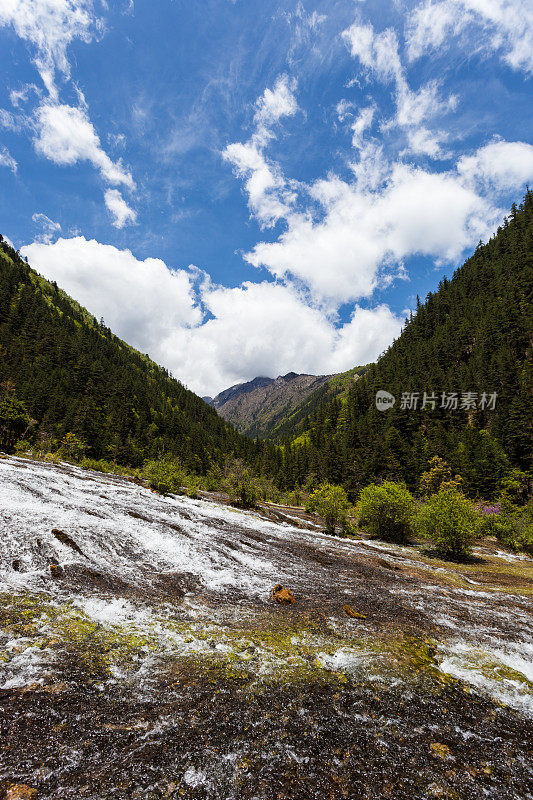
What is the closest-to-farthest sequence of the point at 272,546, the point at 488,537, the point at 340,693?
the point at 340,693 < the point at 272,546 < the point at 488,537

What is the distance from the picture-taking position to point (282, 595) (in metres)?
11.5

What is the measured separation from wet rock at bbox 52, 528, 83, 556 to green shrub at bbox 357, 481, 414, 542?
25.0 m

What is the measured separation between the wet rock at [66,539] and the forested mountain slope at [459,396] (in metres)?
70.5

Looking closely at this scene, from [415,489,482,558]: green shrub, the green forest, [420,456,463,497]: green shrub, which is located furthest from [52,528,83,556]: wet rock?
[420,456,463,497]: green shrub

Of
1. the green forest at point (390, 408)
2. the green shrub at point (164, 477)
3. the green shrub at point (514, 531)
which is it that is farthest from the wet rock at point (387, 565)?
the green forest at point (390, 408)

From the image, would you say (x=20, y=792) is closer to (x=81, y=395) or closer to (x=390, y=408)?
(x=390, y=408)

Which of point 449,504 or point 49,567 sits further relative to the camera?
point 449,504

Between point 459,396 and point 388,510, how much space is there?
222ft

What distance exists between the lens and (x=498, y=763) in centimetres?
498

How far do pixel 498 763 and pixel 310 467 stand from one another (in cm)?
8978

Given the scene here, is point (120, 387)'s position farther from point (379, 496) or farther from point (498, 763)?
point (498, 763)

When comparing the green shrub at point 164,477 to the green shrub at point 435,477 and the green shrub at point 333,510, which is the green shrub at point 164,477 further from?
the green shrub at point 435,477

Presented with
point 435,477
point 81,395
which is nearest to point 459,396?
point 435,477

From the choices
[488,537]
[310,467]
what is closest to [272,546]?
[488,537]
